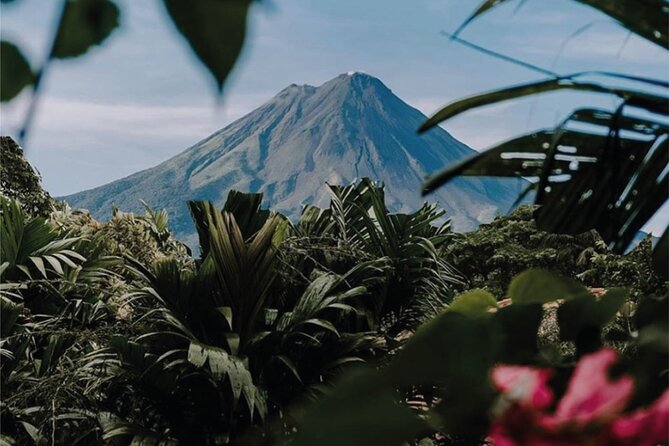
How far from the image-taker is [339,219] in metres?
4.82

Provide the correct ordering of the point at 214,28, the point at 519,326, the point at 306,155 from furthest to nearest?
the point at 306,155 < the point at 519,326 < the point at 214,28

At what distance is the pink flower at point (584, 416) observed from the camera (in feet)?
1.11

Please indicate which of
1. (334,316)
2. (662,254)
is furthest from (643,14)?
(334,316)

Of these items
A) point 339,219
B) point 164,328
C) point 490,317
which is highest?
point 490,317

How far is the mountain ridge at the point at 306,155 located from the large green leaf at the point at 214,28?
118 m

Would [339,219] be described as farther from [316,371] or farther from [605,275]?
[605,275]

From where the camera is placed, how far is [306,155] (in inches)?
4990

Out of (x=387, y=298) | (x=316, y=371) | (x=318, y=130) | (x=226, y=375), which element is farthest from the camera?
(x=318, y=130)

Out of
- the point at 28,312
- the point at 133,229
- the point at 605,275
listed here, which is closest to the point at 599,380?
the point at 28,312

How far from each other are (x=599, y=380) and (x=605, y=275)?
49.8ft

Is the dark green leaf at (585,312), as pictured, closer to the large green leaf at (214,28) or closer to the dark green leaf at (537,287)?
the dark green leaf at (537,287)

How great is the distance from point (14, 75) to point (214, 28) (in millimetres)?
93

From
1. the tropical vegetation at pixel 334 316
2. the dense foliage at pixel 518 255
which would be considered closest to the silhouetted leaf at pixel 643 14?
the tropical vegetation at pixel 334 316

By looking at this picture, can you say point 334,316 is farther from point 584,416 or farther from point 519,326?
point 584,416
